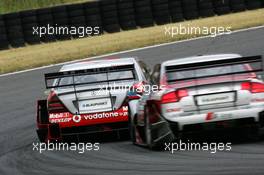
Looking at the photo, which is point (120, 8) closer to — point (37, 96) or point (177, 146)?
point (37, 96)

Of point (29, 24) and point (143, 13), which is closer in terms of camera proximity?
point (29, 24)

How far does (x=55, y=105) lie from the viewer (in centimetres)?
1113

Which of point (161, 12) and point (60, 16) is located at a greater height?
point (60, 16)

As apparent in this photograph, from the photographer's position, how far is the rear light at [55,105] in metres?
11.1

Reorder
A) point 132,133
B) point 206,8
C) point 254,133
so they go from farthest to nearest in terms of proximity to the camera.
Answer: point 206,8 < point 132,133 < point 254,133

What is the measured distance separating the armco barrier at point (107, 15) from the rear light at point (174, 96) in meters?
17.0

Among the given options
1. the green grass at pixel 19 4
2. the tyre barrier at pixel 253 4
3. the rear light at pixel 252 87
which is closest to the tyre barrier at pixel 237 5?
the tyre barrier at pixel 253 4

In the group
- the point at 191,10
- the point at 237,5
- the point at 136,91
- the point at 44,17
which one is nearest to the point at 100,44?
the point at 44,17

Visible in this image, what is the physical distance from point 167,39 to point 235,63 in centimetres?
1563

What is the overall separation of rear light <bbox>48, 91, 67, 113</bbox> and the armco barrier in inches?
585

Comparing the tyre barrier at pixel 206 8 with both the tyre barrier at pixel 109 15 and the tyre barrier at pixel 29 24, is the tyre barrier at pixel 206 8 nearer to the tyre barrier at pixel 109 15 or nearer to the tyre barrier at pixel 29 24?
the tyre barrier at pixel 109 15

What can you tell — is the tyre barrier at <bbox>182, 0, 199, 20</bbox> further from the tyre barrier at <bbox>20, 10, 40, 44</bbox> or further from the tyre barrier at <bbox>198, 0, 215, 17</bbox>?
the tyre barrier at <bbox>20, 10, 40, 44</bbox>

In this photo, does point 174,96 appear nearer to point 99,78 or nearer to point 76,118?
point 76,118

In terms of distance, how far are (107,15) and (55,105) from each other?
1622cm
